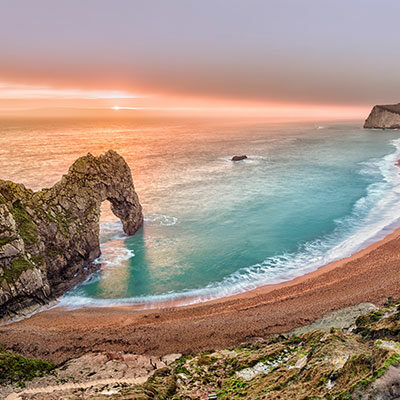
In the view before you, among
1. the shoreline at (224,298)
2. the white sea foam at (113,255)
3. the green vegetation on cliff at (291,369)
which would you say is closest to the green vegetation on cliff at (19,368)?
the green vegetation on cliff at (291,369)

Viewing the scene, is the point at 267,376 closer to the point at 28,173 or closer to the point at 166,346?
the point at 166,346

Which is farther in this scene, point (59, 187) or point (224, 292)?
point (59, 187)

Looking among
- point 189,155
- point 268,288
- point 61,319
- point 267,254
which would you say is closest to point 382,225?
point 267,254

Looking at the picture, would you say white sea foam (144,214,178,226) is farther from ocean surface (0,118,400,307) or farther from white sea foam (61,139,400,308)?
white sea foam (61,139,400,308)

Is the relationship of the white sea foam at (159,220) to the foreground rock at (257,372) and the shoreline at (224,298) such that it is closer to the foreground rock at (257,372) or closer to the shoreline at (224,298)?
the shoreline at (224,298)

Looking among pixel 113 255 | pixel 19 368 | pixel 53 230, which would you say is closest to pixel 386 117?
pixel 113 255

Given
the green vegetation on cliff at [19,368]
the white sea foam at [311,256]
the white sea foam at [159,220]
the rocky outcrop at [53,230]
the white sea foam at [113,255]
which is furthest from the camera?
the white sea foam at [159,220]
